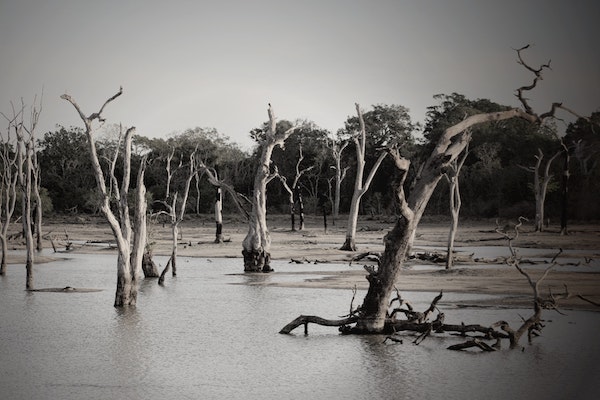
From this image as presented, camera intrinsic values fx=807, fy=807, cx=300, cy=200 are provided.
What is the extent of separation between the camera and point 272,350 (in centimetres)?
1794

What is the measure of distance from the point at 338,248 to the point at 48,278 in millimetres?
17088

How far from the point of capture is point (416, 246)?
48531 millimetres

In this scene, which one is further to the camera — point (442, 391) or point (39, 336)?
point (39, 336)

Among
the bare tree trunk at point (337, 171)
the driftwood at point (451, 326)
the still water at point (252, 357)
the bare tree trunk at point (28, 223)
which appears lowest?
the still water at point (252, 357)

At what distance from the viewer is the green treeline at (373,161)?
65250 mm

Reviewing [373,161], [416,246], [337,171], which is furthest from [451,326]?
[373,161]

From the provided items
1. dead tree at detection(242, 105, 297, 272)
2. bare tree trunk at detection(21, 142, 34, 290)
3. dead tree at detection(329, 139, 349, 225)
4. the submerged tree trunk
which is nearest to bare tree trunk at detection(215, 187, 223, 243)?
dead tree at detection(329, 139, 349, 225)

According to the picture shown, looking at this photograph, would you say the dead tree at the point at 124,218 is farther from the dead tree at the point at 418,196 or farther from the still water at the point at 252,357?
the dead tree at the point at 418,196

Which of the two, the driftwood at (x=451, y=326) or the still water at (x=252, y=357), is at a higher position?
the driftwood at (x=451, y=326)

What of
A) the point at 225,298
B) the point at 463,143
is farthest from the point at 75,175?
the point at 463,143

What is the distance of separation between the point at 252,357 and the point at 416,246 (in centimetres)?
3231

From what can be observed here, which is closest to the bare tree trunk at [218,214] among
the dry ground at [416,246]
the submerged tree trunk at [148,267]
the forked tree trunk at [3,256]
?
the dry ground at [416,246]

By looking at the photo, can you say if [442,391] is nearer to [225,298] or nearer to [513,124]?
[225,298]

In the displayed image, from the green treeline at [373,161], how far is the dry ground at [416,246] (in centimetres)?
364
